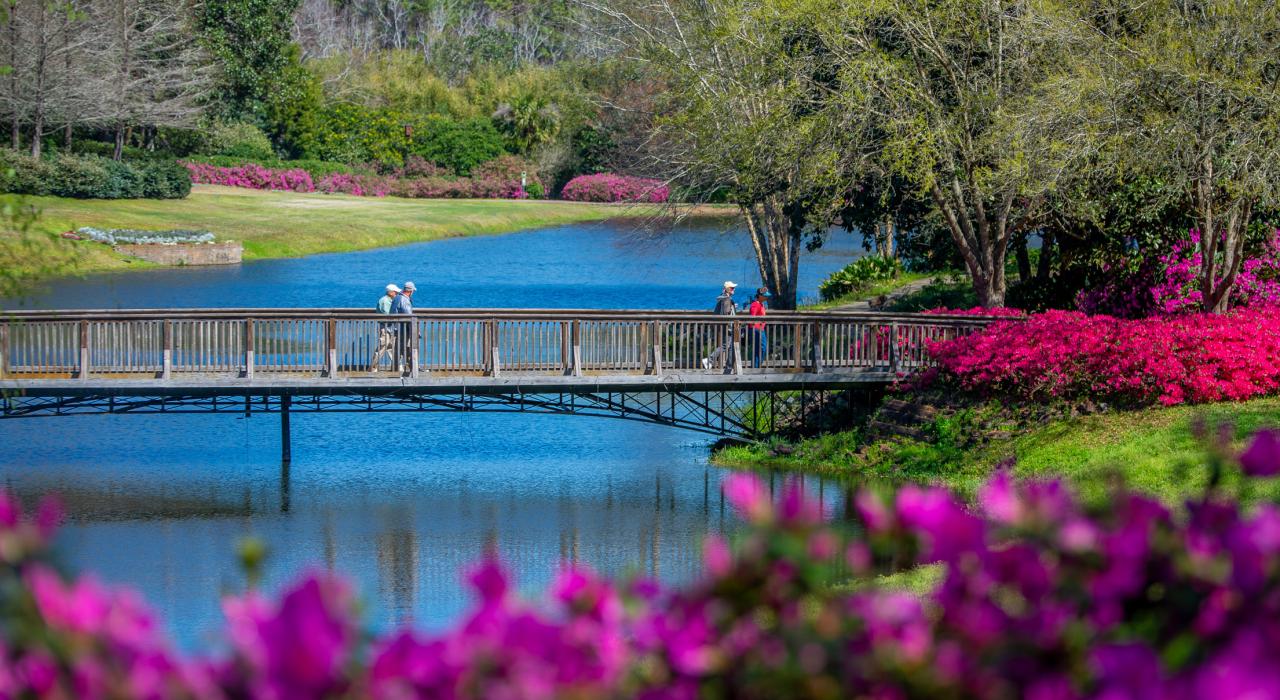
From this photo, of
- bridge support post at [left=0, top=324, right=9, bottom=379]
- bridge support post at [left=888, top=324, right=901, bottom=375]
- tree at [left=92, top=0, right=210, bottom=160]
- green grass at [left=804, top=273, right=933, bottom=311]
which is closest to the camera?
bridge support post at [left=0, top=324, right=9, bottom=379]

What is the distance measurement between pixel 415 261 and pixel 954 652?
202ft

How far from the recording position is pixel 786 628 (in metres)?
4.31

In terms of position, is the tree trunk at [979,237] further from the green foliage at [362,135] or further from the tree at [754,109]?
the green foliage at [362,135]

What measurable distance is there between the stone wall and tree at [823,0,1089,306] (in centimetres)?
3926

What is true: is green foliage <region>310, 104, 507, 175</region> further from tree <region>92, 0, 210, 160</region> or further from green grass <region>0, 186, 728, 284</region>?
tree <region>92, 0, 210, 160</region>

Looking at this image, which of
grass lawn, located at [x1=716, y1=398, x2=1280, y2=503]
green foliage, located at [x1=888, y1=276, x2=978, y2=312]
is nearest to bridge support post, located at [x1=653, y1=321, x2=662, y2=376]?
grass lawn, located at [x1=716, y1=398, x2=1280, y2=503]

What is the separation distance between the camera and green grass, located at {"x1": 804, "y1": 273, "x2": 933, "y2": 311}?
1641 inches

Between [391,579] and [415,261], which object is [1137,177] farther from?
[415,261]

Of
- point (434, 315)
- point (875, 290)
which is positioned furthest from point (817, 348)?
point (875, 290)

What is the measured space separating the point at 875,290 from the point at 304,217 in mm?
40247

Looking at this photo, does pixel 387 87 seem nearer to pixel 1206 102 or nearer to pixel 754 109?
pixel 754 109

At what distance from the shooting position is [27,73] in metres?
61.2

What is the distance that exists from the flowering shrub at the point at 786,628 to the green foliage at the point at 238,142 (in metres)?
82.9

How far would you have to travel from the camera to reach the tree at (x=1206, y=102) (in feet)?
71.6
